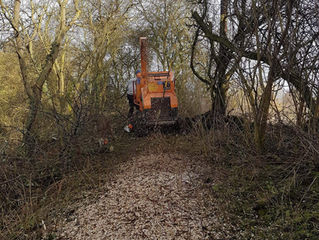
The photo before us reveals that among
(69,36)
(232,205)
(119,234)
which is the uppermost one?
(69,36)

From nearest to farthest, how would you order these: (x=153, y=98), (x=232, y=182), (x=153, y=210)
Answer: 1. (x=153, y=210)
2. (x=232, y=182)
3. (x=153, y=98)

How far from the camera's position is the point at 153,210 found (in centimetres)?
318

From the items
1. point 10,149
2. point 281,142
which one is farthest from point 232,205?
point 10,149

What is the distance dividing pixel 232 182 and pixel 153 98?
4686 mm

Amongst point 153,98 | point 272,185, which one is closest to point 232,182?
point 272,185

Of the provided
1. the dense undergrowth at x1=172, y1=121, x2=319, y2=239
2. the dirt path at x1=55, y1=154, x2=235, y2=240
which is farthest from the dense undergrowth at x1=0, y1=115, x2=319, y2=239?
the dirt path at x1=55, y1=154, x2=235, y2=240

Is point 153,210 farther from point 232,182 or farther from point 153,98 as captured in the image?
point 153,98

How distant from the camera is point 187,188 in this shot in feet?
12.2

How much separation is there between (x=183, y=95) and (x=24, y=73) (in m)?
8.56

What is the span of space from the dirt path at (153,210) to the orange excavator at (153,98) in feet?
11.4

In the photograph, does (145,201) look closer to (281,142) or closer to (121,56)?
(281,142)

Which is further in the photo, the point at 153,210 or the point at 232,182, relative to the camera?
the point at 232,182

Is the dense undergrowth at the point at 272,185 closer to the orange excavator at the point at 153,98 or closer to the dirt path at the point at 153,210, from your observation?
the dirt path at the point at 153,210

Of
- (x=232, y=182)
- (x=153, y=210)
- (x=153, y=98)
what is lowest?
→ (x=153, y=210)
